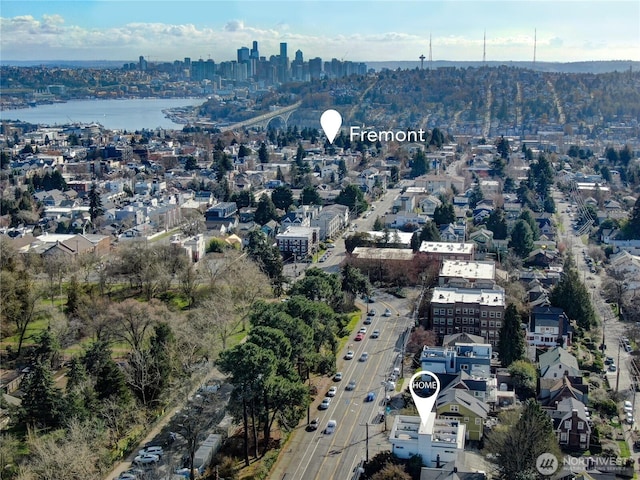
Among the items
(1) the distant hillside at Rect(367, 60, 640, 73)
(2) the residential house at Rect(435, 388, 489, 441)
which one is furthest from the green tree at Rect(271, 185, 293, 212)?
(1) the distant hillside at Rect(367, 60, 640, 73)

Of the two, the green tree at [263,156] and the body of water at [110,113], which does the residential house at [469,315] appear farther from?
the body of water at [110,113]

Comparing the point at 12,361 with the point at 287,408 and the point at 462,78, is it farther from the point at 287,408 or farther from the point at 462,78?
the point at 462,78

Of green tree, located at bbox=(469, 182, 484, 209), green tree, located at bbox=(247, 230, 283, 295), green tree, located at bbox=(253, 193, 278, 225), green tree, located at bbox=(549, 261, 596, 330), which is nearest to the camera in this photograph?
green tree, located at bbox=(549, 261, 596, 330)

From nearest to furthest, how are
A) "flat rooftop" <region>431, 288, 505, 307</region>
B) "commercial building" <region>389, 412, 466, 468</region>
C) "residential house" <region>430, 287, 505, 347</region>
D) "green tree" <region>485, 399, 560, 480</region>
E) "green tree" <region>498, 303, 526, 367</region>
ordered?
"green tree" <region>485, 399, 560, 480</region> < "commercial building" <region>389, 412, 466, 468</region> < "green tree" <region>498, 303, 526, 367</region> < "residential house" <region>430, 287, 505, 347</region> < "flat rooftop" <region>431, 288, 505, 307</region>

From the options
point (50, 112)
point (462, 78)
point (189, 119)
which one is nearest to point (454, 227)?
point (462, 78)

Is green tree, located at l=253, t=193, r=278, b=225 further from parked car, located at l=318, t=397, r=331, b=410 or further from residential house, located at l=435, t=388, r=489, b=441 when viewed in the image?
residential house, located at l=435, t=388, r=489, b=441
